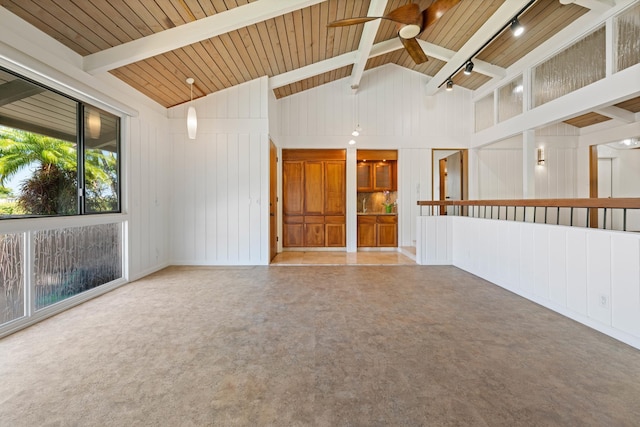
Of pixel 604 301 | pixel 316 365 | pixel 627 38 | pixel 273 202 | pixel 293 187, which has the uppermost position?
pixel 627 38

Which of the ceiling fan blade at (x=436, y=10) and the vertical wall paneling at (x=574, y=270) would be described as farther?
the ceiling fan blade at (x=436, y=10)

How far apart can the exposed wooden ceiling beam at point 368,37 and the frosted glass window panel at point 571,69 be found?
2.80 m

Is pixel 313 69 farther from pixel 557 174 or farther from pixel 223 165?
pixel 557 174

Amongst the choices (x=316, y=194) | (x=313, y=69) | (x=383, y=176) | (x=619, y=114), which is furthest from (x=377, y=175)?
(x=619, y=114)

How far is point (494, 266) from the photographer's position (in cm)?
397

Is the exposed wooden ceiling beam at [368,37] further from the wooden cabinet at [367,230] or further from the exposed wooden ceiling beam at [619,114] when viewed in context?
the exposed wooden ceiling beam at [619,114]

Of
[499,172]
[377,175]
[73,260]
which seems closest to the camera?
[73,260]

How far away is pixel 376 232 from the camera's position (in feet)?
22.1

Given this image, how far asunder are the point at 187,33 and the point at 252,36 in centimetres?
92

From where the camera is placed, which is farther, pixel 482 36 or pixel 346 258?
pixel 346 258

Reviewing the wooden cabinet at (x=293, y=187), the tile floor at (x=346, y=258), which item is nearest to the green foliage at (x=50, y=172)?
the tile floor at (x=346, y=258)

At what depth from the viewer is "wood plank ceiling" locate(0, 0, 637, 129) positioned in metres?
2.91

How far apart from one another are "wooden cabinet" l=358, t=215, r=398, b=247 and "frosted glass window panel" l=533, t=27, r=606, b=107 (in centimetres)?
347

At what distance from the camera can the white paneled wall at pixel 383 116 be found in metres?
6.50
